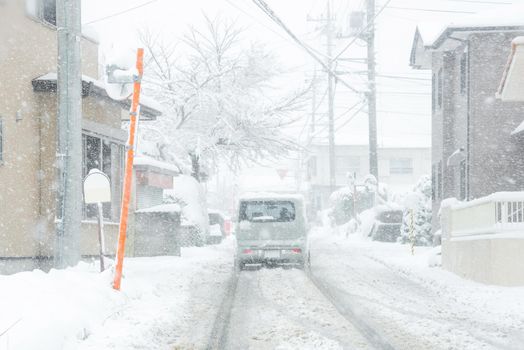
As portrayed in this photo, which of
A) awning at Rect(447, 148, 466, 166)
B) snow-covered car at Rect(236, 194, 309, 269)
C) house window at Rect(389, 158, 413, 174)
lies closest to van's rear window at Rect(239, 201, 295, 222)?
snow-covered car at Rect(236, 194, 309, 269)

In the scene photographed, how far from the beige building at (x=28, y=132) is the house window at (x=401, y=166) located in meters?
50.9

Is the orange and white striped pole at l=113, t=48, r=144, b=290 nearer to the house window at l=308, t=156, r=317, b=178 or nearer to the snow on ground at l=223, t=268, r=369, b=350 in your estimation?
the snow on ground at l=223, t=268, r=369, b=350

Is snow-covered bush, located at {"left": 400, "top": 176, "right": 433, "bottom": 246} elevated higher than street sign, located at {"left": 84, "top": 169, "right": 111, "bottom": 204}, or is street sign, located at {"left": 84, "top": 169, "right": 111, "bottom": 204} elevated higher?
street sign, located at {"left": 84, "top": 169, "right": 111, "bottom": 204}

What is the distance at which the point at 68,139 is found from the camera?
11.3 metres

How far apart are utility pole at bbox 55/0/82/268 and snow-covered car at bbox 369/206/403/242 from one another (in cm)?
2090

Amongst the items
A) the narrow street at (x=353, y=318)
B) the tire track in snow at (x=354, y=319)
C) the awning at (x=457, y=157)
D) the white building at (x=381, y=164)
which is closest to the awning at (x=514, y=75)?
the narrow street at (x=353, y=318)

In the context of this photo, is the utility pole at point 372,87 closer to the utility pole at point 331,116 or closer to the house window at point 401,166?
the utility pole at point 331,116

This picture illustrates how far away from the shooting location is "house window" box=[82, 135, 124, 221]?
672 inches

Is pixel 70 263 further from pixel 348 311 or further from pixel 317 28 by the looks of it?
pixel 317 28

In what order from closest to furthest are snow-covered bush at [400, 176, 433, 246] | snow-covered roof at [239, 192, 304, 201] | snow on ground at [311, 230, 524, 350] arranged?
1. snow on ground at [311, 230, 524, 350]
2. snow-covered roof at [239, 192, 304, 201]
3. snow-covered bush at [400, 176, 433, 246]

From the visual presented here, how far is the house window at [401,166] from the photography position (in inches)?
2547

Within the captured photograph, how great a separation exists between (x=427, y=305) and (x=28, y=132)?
797 centimetres

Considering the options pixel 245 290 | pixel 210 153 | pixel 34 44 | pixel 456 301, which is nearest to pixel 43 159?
pixel 34 44

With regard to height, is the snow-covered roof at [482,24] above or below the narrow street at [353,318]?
above
